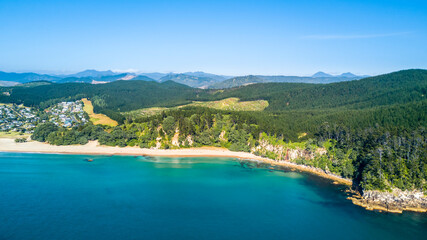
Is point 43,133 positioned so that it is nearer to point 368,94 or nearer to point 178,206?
point 178,206

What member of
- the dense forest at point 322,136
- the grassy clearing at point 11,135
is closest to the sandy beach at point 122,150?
the dense forest at point 322,136

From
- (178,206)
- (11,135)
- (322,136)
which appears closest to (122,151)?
(178,206)

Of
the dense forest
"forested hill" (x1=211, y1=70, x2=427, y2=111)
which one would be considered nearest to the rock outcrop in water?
the dense forest

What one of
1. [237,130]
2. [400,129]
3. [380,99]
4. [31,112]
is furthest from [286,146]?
[31,112]

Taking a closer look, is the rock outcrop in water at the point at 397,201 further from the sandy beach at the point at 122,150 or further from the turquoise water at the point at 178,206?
the sandy beach at the point at 122,150

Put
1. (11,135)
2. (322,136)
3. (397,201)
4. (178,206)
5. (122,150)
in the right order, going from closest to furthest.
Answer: (178,206)
(397,201)
(322,136)
(122,150)
(11,135)

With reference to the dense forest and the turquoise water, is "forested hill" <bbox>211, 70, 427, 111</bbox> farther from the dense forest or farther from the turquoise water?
the turquoise water
